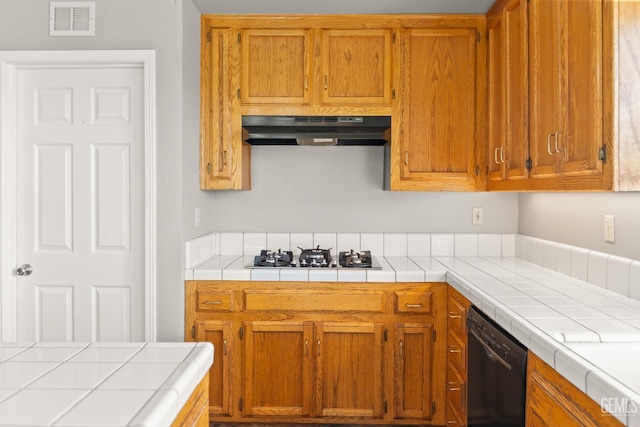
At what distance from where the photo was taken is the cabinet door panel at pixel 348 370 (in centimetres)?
264

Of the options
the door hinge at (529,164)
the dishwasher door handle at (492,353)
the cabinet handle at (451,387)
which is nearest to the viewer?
the dishwasher door handle at (492,353)

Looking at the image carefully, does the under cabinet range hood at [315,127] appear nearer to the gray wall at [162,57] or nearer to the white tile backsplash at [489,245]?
the gray wall at [162,57]

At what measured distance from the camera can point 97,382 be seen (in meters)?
1.00

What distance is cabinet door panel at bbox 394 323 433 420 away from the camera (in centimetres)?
263

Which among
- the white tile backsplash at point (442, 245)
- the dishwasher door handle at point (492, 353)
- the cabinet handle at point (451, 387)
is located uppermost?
the white tile backsplash at point (442, 245)

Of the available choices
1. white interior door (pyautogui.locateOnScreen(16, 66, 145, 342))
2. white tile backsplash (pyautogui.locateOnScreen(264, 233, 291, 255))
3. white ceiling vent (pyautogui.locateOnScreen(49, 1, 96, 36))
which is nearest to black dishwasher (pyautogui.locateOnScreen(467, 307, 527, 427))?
white tile backsplash (pyautogui.locateOnScreen(264, 233, 291, 255))

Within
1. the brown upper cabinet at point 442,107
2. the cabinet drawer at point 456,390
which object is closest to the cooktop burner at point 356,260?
the brown upper cabinet at point 442,107

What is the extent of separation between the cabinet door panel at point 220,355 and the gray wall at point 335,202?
0.82 meters

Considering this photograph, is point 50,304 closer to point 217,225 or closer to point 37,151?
point 37,151

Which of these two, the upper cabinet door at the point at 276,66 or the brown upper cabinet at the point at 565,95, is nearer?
the brown upper cabinet at the point at 565,95

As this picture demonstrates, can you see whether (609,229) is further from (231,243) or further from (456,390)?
(231,243)

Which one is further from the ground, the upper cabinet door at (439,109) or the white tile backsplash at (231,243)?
the upper cabinet door at (439,109)

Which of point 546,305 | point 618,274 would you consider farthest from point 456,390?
point 618,274

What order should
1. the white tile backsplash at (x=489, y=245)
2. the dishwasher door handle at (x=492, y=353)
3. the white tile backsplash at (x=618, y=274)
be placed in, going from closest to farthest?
the dishwasher door handle at (x=492, y=353) → the white tile backsplash at (x=618, y=274) → the white tile backsplash at (x=489, y=245)
